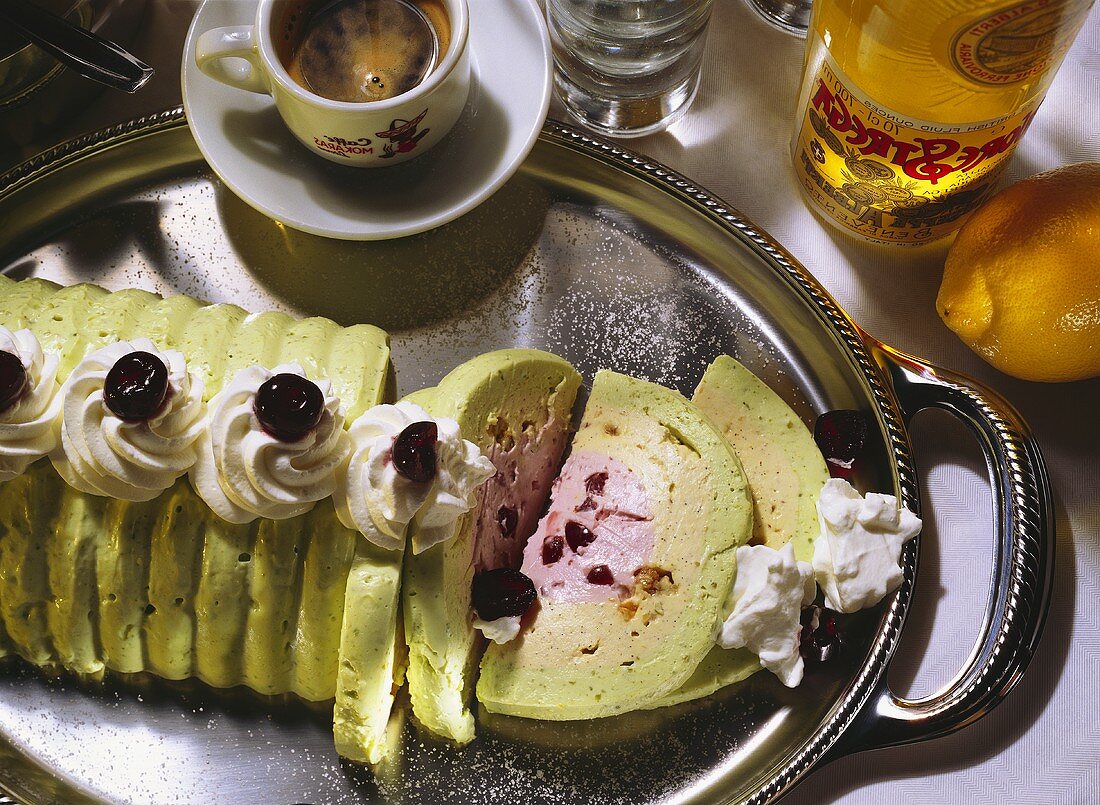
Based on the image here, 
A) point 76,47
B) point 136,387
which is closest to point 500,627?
point 136,387

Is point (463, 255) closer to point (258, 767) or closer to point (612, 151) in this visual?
Result: point (612, 151)

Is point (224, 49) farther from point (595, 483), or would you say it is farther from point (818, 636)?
point (818, 636)

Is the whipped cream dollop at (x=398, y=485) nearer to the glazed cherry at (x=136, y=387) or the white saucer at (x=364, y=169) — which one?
the glazed cherry at (x=136, y=387)

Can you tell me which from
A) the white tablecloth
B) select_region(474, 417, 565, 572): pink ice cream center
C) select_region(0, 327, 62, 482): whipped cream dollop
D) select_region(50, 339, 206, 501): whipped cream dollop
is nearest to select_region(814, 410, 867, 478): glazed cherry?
the white tablecloth

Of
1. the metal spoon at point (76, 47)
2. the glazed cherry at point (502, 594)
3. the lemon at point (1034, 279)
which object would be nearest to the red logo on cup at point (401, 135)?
the metal spoon at point (76, 47)

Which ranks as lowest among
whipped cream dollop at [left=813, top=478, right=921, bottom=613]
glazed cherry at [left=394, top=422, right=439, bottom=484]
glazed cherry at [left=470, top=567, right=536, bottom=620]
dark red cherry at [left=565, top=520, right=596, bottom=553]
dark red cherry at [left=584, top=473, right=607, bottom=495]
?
glazed cherry at [left=470, top=567, right=536, bottom=620]

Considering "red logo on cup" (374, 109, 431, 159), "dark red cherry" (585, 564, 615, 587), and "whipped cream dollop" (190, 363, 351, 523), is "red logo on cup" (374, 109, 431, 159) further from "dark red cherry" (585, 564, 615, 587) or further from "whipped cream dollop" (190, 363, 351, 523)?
"dark red cherry" (585, 564, 615, 587)

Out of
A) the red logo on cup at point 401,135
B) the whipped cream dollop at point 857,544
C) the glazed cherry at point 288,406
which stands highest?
the red logo on cup at point 401,135
